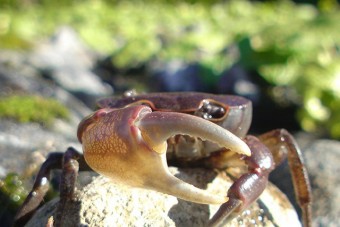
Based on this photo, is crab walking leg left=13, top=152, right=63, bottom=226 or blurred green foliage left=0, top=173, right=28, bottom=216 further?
blurred green foliage left=0, top=173, right=28, bottom=216

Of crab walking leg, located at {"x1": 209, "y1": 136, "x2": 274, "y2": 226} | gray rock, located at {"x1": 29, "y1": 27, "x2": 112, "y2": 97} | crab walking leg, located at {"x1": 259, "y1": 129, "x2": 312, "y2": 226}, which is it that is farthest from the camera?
gray rock, located at {"x1": 29, "y1": 27, "x2": 112, "y2": 97}

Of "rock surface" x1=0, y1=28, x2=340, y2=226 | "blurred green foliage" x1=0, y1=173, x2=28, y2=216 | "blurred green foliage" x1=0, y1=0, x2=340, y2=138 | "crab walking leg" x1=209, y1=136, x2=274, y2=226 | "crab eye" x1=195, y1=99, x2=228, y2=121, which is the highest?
"crab eye" x1=195, y1=99, x2=228, y2=121

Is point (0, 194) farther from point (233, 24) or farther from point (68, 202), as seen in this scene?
point (233, 24)

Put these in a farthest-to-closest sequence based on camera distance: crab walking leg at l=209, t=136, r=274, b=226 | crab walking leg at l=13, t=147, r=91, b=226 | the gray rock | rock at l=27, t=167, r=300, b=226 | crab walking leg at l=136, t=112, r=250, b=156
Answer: the gray rock < crab walking leg at l=13, t=147, r=91, b=226 < rock at l=27, t=167, r=300, b=226 < crab walking leg at l=209, t=136, r=274, b=226 < crab walking leg at l=136, t=112, r=250, b=156

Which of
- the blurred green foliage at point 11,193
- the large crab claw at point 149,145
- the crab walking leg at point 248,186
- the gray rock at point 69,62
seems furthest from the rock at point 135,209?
the gray rock at point 69,62

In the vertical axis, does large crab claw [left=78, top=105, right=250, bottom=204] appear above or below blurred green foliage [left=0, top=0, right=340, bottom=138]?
above

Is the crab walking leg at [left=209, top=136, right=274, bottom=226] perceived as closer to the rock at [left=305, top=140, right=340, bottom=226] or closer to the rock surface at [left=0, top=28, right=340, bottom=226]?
the rock surface at [left=0, top=28, right=340, bottom=226]

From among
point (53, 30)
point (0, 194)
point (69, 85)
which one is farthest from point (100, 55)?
point (0, 194)

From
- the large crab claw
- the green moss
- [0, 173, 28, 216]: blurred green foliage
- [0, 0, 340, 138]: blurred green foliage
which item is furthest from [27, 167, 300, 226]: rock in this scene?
[0, 0, 340, 138]: blurred green foliage
